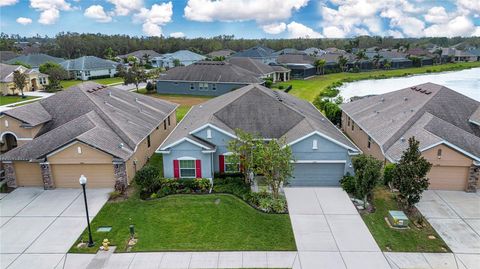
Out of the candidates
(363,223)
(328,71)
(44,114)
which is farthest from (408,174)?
(328,71)

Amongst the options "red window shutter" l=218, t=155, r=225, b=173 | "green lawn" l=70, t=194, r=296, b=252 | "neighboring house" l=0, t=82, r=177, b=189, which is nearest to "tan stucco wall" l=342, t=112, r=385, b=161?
"green lawn" l=70, t=194, r=296, b=252

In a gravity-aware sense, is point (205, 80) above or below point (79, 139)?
above

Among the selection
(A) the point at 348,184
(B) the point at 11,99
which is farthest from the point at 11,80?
(A) the point at 348,184

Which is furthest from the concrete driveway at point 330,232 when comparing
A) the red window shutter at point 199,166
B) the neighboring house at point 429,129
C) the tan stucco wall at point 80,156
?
the tan stucco wall at point 80,156

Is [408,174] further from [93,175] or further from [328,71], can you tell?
[328,71]

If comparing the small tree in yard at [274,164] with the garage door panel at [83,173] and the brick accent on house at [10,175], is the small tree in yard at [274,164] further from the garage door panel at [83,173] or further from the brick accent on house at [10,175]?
the brick accent on house at [10,175]

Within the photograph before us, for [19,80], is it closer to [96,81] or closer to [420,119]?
[96,81]

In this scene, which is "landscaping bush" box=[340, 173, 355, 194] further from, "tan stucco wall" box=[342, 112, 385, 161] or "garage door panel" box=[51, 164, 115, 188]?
"garage door panel" box=[51, 164, 115, 188]
